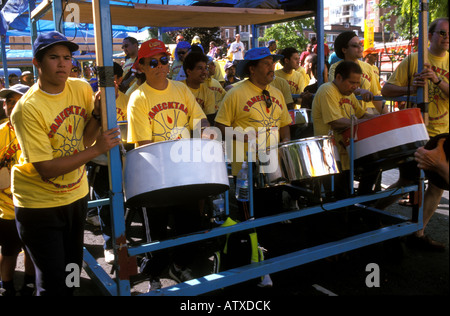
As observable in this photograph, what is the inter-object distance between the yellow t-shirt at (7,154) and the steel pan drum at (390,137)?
7.69 feet

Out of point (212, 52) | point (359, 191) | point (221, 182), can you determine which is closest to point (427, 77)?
point (359, 191)

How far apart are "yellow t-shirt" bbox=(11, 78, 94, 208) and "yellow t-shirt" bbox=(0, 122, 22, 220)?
58 cm

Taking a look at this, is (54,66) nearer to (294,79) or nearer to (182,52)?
(182,52)

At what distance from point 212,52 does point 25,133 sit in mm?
9970

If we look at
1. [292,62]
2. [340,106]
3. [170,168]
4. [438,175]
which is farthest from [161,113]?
→ [292,62]

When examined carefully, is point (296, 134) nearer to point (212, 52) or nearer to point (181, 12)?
point (181, 12)

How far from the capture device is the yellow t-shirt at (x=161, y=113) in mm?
2682

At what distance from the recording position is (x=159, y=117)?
276 cm

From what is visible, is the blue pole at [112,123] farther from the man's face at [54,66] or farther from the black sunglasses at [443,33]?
the black sunglasses at [443,33]

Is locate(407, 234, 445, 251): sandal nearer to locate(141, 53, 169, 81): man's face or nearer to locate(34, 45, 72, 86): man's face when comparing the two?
locate(141, 53, 169, 81): man's face

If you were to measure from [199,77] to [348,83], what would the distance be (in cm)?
156

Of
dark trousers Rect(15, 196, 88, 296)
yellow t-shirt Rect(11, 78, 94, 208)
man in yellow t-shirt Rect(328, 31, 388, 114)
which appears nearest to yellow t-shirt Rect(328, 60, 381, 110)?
man in yellow t-shirt Rect(328, 31, 388, 114)

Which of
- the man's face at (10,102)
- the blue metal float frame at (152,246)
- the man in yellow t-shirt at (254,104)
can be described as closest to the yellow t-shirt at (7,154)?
the man's face at (10,102)

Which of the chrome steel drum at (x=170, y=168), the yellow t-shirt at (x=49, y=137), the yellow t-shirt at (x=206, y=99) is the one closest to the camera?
the yellow t-shirt at (x=49, y=137)
